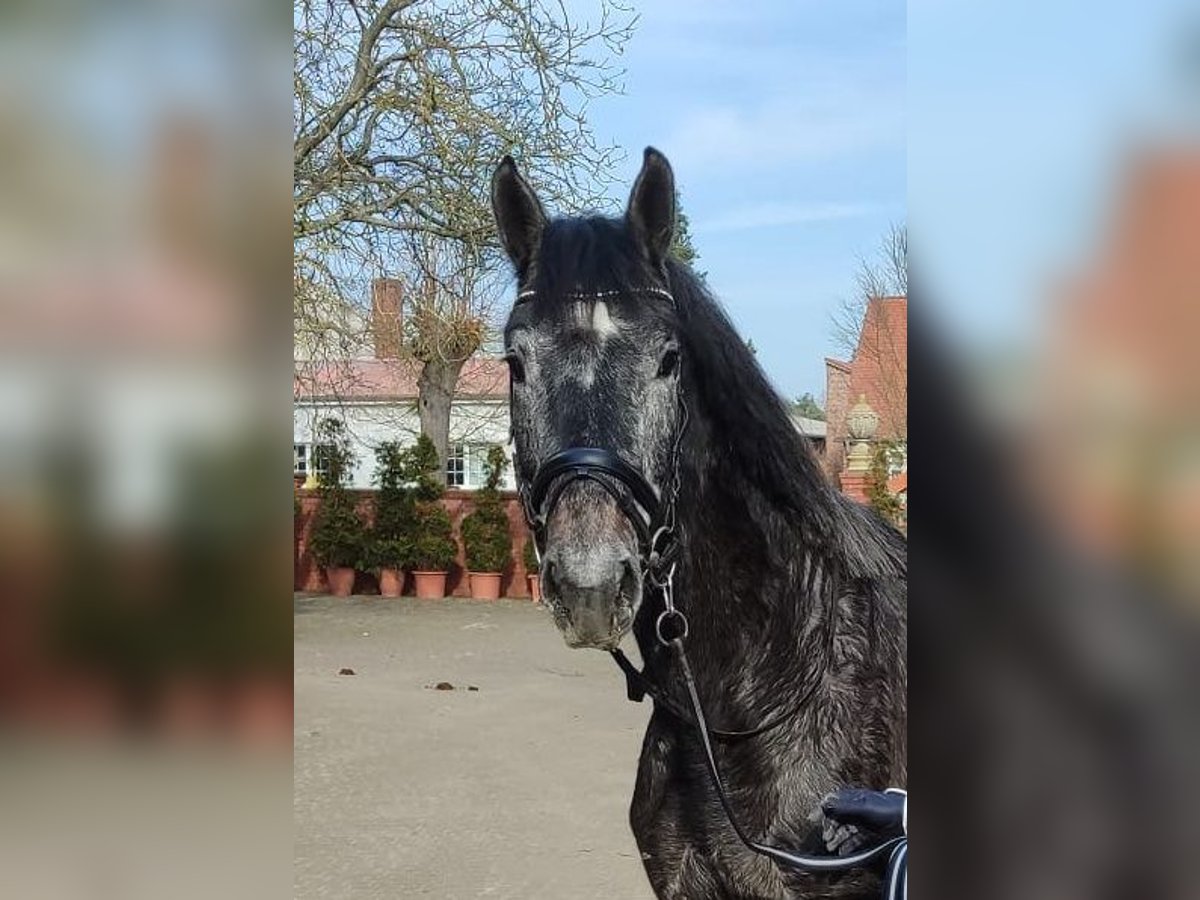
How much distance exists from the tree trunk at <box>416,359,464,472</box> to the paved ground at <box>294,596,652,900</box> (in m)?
1.46

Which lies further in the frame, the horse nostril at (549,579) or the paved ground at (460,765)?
the paved ground at (460,765)

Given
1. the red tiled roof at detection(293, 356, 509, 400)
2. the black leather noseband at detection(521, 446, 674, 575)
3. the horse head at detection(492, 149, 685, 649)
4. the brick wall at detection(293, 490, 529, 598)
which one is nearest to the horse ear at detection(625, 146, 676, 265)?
the horse head at detection(492, 149, 685, 649)

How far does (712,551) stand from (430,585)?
9291 millimetres

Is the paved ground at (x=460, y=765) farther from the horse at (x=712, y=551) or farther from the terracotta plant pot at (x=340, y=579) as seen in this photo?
the horse at (x=712, y=551)

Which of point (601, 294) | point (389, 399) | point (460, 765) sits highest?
point (389, 399)

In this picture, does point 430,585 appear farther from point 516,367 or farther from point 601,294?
point 601,294

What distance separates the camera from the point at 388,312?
3.17 metres

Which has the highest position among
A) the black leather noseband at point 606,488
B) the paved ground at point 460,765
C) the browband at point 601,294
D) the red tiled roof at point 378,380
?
the red tiled roof at point 378,380

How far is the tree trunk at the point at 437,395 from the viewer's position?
378cm

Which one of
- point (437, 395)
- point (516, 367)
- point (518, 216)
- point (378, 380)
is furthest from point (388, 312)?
point (378, 380)

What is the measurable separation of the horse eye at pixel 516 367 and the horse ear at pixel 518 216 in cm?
17

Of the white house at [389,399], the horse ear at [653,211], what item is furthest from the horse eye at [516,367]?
the white house at [389,399]

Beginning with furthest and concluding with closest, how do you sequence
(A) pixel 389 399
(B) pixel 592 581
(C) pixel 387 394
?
(A) pixel 389 399 < (C) pixel 387 394 < (B) pixel 592 581

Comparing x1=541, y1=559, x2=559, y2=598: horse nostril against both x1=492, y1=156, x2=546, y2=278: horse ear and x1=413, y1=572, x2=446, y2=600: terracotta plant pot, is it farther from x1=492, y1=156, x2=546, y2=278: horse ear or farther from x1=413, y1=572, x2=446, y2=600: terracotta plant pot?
x1=413, y1=572, x2=446, y2=600: terracotta plant pot
